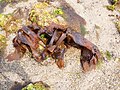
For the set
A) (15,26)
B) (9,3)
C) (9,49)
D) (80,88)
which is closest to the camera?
(80,88)

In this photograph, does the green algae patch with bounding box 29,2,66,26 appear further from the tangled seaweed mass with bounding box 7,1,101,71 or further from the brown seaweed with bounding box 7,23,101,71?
the brown seaweed with bounding box 7,23,101,71

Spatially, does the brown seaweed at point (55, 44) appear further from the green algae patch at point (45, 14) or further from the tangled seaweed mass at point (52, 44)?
the green algae patch at point (45, 14)

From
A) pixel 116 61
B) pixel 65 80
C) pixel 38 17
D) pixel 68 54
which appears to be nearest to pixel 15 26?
pixel 38 17

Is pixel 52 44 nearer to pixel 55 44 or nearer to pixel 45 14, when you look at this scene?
pixel 55 44

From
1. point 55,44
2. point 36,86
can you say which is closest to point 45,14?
point 55,44

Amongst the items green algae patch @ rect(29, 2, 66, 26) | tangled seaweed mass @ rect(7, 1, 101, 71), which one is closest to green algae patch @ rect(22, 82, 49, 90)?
tangled seaweed mass @ rect(7, 1, 101, 71)

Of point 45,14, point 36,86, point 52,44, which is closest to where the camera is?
point 36,86

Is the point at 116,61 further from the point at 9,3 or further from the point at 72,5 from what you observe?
the point at 9,3

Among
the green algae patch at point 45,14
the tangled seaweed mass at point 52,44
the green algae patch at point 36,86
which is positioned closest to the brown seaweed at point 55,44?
the tangled seaweed mass at point 52,44
